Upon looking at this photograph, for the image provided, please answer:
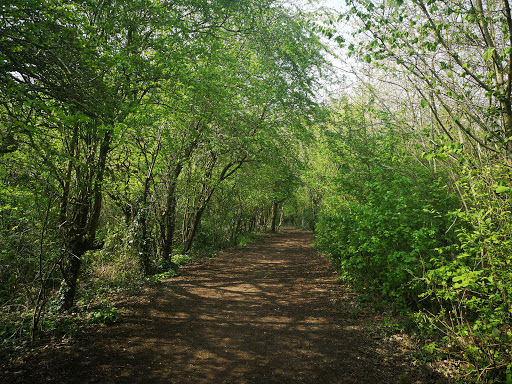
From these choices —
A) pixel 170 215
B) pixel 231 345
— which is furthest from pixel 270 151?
pixel 231 345

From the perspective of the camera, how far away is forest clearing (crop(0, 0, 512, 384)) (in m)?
3.54

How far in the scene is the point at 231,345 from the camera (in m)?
5.07

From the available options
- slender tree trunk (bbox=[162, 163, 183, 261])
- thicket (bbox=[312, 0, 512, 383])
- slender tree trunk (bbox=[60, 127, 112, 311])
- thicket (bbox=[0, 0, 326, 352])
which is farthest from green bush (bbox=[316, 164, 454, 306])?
slender tree trunk (bbox=[162, 163, 183, 261])

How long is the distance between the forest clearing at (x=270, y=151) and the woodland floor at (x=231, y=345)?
6cm

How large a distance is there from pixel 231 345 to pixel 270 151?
852cm

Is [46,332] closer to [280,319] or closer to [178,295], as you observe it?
[178,295]

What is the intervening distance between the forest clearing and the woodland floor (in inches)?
2.4

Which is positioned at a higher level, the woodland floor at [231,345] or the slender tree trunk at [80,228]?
the slender tree trunk at [80,228]

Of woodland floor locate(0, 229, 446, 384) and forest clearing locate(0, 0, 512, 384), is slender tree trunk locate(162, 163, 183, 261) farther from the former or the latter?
woodland floor locate(0, 229, 446, 384)

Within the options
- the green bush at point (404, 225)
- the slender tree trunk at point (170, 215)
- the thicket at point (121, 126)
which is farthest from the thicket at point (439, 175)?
the slender tree trunk at point (170, 215)

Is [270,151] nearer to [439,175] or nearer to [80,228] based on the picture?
[439,175]

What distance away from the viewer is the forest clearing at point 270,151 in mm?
3539

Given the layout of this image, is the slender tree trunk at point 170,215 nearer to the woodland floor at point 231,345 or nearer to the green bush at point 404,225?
the woodland floor at point 231,345

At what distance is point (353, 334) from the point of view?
5465mm
